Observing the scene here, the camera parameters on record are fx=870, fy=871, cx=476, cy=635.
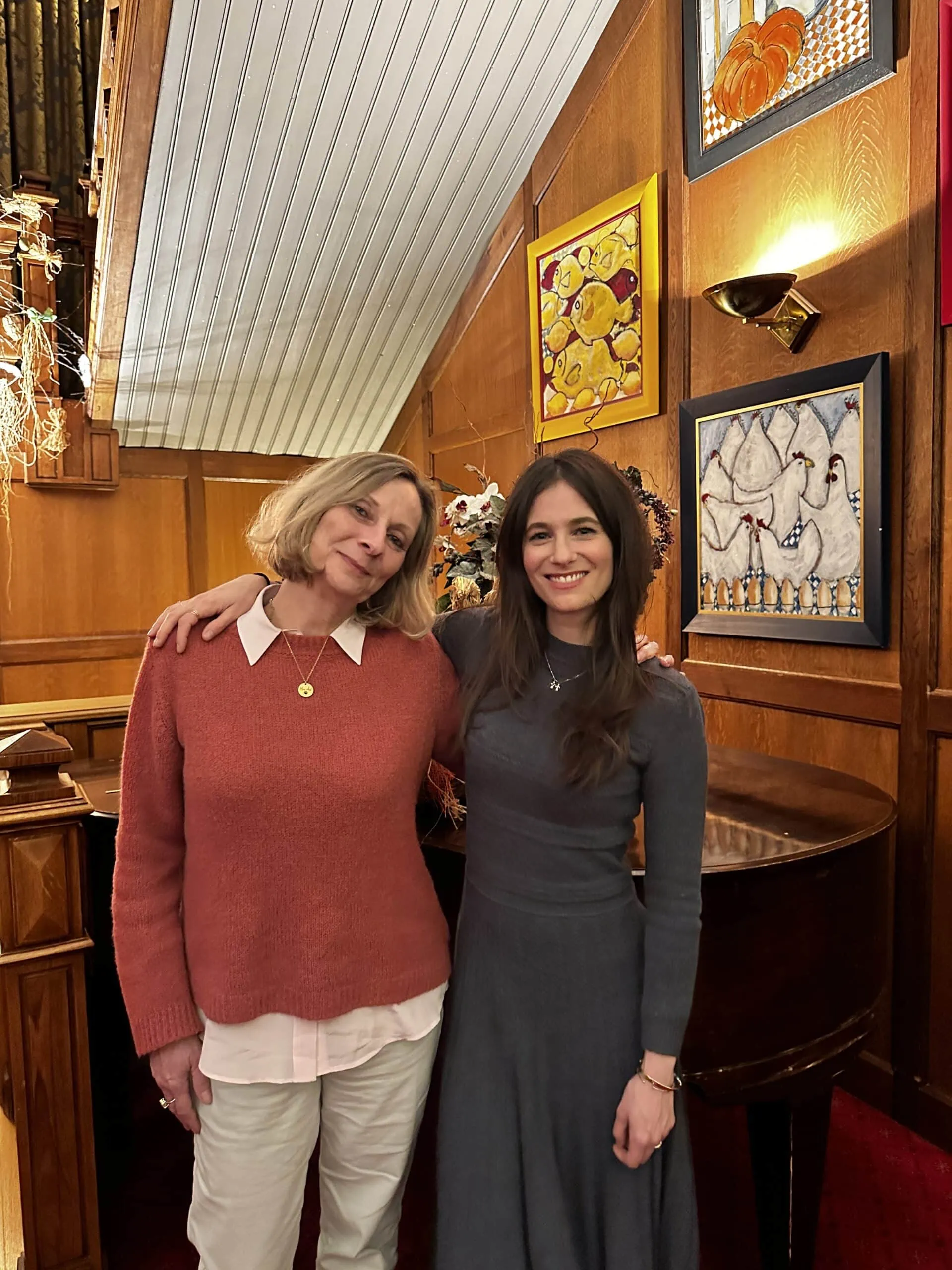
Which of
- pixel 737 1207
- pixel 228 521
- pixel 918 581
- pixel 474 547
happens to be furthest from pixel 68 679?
pixel 918 581

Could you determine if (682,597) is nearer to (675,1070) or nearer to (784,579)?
(784,579)

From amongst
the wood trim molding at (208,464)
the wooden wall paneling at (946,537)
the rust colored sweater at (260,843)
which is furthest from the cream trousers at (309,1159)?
the wood trim molding at (208,464)

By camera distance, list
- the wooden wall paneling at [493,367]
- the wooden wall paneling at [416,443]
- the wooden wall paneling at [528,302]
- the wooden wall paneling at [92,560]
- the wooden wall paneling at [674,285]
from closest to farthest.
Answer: the wooden wall paneling at [674,285]
the wooden wall paneling at [528,302]
the wooden wall paneling at [493,367]
the wooden wall paneling at [92,560]
the wooden wall paneling at [416,443]

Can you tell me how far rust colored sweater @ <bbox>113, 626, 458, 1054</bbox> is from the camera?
3.81ft

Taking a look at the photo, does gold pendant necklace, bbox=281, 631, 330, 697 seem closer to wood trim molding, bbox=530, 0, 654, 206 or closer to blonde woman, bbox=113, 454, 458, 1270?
blonde woman, bbox=113, 454, 458, 1270

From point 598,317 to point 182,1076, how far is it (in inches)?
122

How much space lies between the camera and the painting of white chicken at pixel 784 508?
8.21 feet

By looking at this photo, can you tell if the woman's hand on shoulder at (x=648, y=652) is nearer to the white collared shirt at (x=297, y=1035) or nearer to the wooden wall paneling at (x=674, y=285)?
the white collared shirt at (x=297, y=1035)

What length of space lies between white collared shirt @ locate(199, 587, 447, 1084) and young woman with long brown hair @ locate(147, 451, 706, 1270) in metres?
0.09

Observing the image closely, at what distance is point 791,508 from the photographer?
8.82ft

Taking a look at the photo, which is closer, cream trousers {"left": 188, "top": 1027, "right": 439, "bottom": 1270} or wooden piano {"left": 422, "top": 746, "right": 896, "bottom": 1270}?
cream trousers {"left": 188, "top": 1027, "right": 439, "bottom": 1270}

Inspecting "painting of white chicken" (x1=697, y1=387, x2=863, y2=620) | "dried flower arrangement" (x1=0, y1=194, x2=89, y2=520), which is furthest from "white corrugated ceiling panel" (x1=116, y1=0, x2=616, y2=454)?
"painting of white chicken" (x1=697, y1=387, x2=863, y2=620)

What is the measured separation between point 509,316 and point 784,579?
84.7 inches

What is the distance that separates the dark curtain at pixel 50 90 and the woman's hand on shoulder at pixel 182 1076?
544 centimetres
